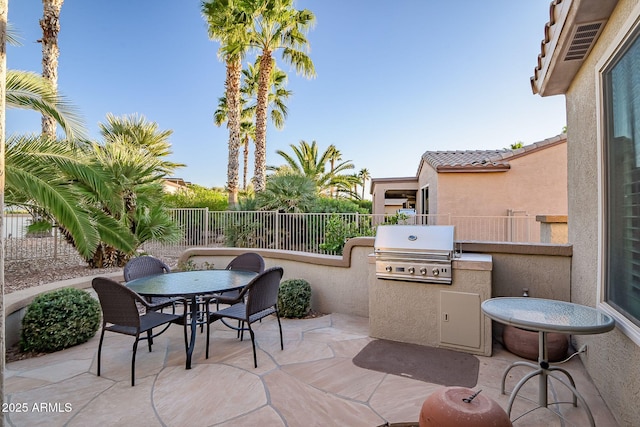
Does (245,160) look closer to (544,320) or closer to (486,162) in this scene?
(486,162)

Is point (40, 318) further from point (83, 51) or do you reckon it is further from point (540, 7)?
point (83, 51)

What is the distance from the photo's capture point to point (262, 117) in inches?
527

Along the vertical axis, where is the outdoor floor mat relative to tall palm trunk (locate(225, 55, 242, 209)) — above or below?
below

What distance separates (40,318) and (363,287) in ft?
14.0

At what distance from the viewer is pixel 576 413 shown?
8.06 feet

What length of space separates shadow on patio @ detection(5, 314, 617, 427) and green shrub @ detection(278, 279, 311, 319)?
0.98m

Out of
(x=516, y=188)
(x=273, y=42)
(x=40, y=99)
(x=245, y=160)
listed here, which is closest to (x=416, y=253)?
(x=40, y=99)

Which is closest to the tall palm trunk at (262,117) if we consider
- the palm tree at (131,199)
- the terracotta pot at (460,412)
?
the palm tree at (131,199)

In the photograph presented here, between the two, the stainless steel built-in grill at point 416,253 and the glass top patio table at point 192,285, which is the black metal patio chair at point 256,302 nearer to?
the glass top patio table at point 192,285

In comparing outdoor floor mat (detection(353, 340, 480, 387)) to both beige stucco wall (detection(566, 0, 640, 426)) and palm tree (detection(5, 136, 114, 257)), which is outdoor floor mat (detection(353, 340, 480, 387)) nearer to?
beige stucco wall (detection(566, 0, 640, 426))

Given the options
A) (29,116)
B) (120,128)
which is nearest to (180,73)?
(120,128)

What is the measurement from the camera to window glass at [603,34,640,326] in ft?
6.87

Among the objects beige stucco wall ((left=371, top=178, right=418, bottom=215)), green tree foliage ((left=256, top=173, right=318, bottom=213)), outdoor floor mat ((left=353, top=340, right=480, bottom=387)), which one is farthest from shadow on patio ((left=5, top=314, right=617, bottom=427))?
beige stucco wall ((left=371, top=178, right=418, bottom=215))

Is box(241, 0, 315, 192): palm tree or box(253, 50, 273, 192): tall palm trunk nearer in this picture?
box(241, 0, 315, 192): palm tree
